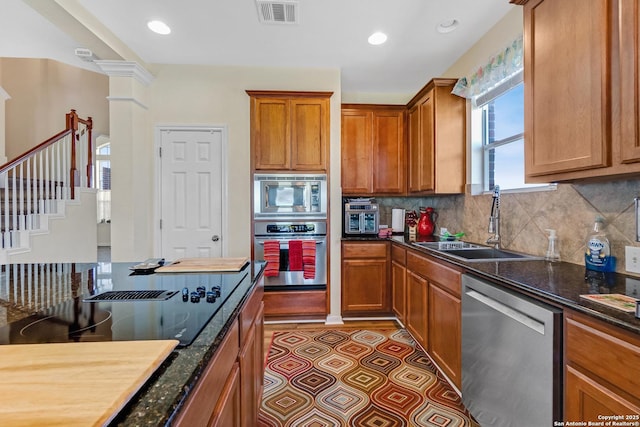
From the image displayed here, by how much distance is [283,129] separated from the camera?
3.35 meters

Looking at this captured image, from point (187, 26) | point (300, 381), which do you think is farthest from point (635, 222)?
point (187, 26)

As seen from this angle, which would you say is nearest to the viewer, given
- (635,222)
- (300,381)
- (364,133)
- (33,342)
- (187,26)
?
(33,342)

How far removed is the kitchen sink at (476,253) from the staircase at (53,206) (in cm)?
424

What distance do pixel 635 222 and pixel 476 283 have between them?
2.52 feet

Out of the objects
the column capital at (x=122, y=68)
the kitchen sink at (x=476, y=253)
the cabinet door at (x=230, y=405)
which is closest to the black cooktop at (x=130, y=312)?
the cabinet door at (x=230, y=405)

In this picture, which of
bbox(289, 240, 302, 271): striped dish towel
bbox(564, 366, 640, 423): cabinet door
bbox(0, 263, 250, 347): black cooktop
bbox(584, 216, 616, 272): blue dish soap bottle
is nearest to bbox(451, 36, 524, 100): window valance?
bbox(584, 216, 616, 272): blue dish soap bottle

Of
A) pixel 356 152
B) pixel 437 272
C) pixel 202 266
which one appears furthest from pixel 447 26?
pixel 202 266

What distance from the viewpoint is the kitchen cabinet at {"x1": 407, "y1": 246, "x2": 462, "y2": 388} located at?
1.96 m

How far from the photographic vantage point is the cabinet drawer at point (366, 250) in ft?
11.1

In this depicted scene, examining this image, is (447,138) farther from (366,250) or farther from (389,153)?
(366,250)

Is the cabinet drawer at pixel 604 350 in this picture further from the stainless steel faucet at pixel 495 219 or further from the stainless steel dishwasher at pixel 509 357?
the stainless steel faucet at pixel 495 219

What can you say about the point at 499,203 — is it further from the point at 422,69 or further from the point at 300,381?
the point at 300,381

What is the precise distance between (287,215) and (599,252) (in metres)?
2.50

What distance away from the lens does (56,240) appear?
12.8ft
